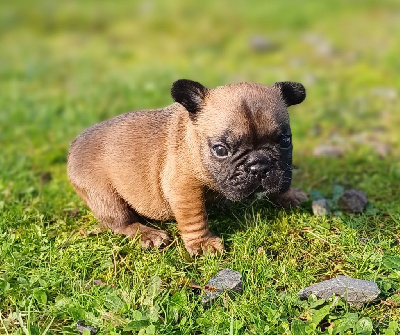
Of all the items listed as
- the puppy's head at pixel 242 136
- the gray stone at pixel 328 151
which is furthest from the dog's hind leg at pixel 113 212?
the gray stone at pixel 328 151

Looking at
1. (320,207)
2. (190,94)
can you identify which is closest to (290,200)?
(320,207)

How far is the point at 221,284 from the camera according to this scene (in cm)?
484

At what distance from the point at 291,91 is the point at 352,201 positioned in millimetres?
1613

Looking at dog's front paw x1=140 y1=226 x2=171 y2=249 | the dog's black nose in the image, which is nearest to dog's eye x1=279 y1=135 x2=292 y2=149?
the dog's black nose

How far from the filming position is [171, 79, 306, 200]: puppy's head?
16.1 feet

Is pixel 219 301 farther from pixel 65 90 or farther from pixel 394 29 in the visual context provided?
pixel 394 29

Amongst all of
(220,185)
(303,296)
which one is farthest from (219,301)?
(220,185)

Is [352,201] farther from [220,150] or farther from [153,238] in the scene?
[153,238]

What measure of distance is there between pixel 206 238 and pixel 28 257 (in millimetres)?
1865

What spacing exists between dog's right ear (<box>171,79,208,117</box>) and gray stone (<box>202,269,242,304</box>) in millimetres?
1690

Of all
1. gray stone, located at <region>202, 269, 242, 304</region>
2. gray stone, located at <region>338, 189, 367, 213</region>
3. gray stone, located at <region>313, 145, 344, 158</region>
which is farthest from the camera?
gray stone, located at <region>313, 145, 344, 158</region>

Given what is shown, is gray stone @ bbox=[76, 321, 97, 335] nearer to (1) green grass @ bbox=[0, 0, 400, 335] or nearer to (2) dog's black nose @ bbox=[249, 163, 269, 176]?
(1) green grass @ bbox=[0, 0, 400, 335]

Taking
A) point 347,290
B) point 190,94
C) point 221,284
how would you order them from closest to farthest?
1. point 347,290
2. point 221,284
3. point 190,94

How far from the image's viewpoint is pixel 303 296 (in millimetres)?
4734
